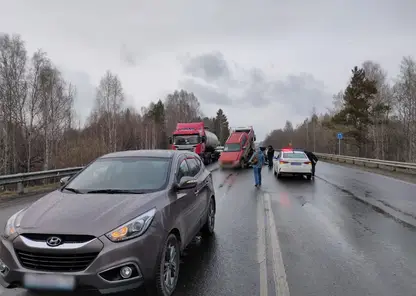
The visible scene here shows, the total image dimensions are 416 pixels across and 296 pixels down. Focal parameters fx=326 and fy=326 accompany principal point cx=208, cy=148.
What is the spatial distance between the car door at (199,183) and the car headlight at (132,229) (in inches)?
73.3

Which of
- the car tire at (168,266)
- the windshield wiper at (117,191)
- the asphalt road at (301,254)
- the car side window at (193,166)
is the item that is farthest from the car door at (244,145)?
the car tire at (168,266)

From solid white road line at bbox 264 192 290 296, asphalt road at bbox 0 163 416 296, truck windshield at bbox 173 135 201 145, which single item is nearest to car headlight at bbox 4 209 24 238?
asphalt road at bbox 0 163 416 296

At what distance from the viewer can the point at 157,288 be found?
338 cm

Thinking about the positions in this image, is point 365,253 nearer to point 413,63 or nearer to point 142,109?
point 413,63

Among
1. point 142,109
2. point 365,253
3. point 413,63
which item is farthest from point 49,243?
point 142,109

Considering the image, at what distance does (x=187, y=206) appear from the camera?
4.64 meters

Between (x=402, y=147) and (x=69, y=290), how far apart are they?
57.2 meters

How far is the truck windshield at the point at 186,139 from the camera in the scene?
2859 cm

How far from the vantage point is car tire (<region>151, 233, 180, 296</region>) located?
342cm

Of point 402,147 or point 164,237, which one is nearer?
point 164,237

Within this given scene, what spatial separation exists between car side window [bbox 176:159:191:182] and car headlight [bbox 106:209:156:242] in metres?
1.25

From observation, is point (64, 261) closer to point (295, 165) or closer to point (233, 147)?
point (295, 165)

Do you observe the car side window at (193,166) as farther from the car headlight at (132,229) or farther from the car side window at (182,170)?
the car headlight at (132,229)

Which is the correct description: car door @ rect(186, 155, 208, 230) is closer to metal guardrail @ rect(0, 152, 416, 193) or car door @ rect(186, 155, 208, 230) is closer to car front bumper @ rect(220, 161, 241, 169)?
metal guardrail @ rect(0, 152, 416, 193)
